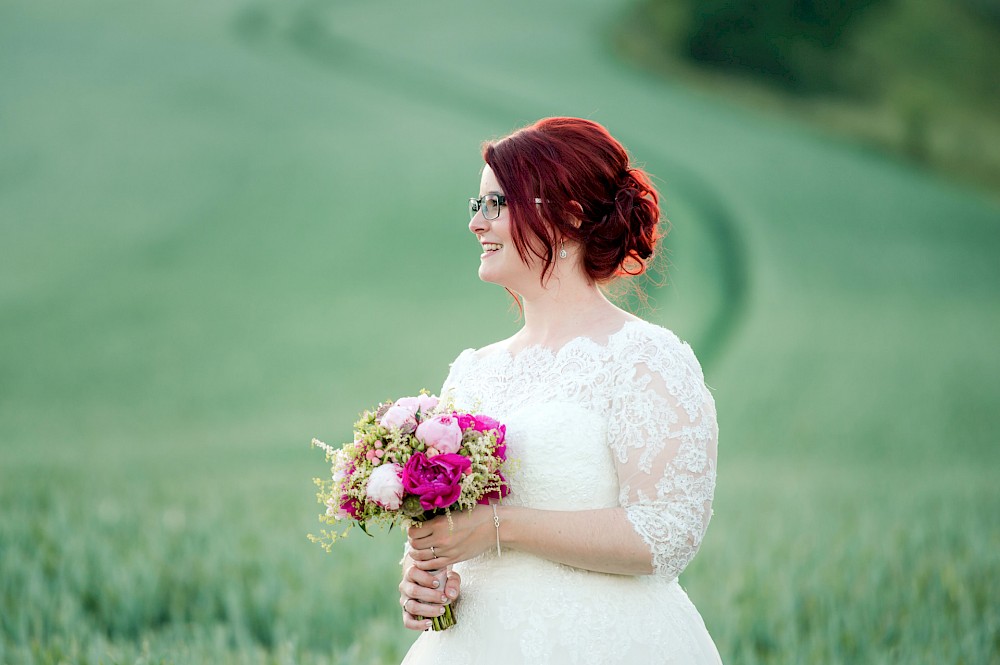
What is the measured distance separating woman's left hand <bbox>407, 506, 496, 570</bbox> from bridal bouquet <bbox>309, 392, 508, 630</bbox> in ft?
0.10

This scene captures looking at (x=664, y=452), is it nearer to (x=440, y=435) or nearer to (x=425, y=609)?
(x=440, y=435)

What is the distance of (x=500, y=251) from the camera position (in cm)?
321

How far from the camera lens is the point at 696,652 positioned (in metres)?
2.94

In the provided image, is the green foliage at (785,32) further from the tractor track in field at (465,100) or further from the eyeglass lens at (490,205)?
the eyeglass lens at (490,205)

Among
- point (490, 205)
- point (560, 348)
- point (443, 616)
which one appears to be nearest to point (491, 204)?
point (490, 205)

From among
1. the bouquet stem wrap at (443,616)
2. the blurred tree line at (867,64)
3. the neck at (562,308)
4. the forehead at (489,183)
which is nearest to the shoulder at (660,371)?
the neck at (562,308)

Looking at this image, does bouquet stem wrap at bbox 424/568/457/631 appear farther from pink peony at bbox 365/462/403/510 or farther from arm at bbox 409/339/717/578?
pink peony at bbox 365/462/403/510

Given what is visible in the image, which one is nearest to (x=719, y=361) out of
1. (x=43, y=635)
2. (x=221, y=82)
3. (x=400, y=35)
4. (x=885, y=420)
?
(x=885, y=420)

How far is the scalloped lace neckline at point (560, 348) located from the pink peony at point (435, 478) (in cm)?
61

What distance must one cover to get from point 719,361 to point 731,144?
1680 centimetres

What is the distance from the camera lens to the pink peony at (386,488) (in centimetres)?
257

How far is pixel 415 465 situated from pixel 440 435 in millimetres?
103

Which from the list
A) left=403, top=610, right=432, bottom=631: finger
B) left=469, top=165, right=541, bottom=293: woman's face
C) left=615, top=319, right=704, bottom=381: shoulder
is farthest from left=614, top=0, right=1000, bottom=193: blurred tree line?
left=403, top=610, right=432, bottom=631: finger

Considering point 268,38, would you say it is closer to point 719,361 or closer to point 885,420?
point 719,361
